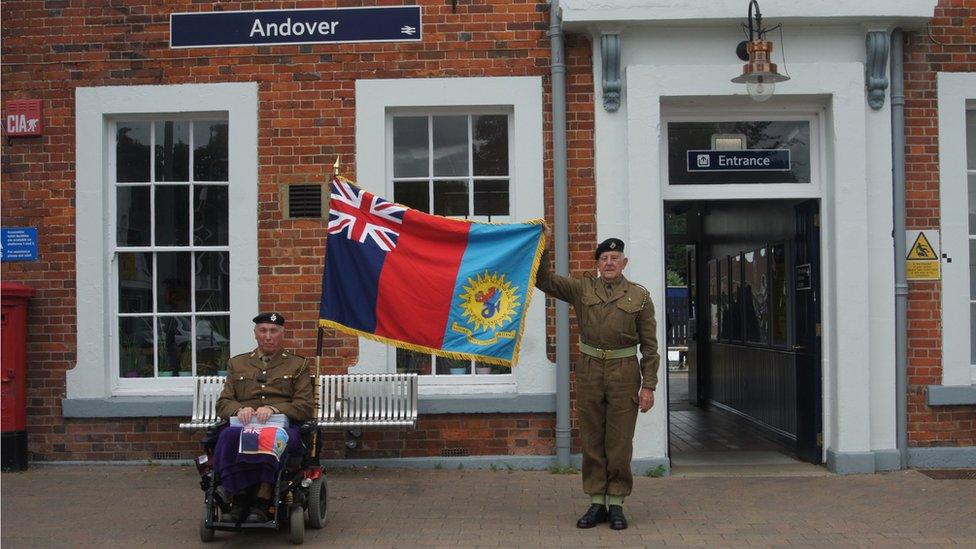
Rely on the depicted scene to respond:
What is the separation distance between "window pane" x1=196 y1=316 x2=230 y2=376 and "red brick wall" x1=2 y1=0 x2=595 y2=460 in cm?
52

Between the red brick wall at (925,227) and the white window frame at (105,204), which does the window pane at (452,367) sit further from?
the red brick wall at (925,227)

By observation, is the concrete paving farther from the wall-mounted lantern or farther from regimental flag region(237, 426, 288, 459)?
the wall-mounted lantern

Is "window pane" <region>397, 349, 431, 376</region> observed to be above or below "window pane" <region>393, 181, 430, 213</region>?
below

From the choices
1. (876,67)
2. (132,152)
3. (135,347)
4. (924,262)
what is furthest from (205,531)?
(876,67)

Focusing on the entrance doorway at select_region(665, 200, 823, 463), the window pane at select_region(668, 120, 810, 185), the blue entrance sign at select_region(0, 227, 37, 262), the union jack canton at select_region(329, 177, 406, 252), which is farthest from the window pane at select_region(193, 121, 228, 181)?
the entrance doorway at select_region(665, 200, 823, 463)

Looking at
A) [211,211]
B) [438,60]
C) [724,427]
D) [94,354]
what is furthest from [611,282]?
[724,427]

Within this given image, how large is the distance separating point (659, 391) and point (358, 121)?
3564 millimetres

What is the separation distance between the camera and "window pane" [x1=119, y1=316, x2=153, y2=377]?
31.3 ft

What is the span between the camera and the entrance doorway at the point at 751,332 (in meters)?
9.52

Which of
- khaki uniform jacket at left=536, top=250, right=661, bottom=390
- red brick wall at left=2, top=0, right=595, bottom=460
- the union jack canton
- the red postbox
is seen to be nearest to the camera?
khaki uniform jacket at left=536, top=250, right=661, bottom=390

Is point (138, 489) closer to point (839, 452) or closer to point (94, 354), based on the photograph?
point (94, 354)

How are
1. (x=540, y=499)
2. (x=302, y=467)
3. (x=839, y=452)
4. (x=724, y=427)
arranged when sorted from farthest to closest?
(x=724, y=427) < (x=839, y=452) < (x=540, y=499) < (x=302, y=467)

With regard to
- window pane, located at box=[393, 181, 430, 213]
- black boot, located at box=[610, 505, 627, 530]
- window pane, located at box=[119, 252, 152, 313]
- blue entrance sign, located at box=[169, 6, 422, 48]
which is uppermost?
blue entrance sign, located at box=[169, 6, 422, 48]

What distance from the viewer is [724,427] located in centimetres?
1219
